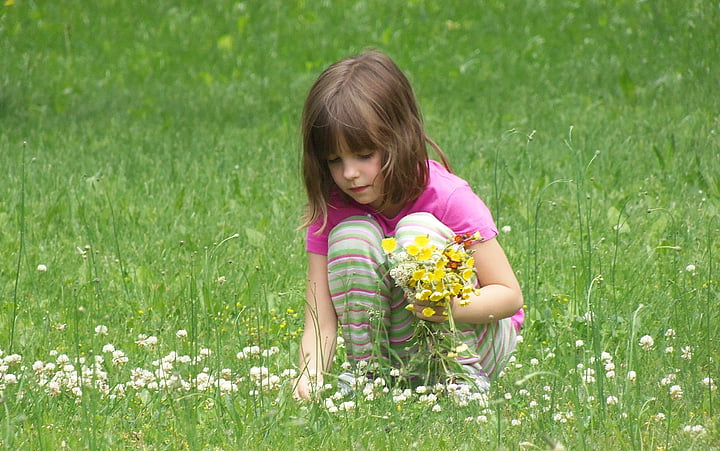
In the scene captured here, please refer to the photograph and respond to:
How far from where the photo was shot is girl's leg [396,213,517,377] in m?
2.71

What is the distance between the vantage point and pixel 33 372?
2.89 meters

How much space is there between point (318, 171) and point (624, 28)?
733cm

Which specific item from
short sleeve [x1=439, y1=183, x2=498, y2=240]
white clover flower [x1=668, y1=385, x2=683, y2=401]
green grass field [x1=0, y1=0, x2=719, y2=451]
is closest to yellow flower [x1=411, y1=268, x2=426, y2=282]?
green grass field [x1=0, y1=0, x2=719, y2=451]

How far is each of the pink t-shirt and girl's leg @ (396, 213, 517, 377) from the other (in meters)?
0.11

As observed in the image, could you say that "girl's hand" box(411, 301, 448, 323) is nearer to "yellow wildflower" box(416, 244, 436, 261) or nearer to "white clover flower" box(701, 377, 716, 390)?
"yellow wildflower" box(416, 244, 436, 261)

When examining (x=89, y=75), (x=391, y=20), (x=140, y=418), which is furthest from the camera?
(x=391, y=20)

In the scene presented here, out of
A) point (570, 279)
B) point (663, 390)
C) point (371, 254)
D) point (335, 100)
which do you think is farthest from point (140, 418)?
point (570, 279)

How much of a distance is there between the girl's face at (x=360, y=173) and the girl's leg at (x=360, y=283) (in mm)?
85

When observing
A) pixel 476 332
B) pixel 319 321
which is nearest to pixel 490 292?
pixel 476 332

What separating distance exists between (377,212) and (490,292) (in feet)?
1.41

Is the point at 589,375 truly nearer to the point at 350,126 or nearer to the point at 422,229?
the point at 422,229

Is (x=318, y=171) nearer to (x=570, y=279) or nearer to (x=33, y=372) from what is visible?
(x=33, y=372)

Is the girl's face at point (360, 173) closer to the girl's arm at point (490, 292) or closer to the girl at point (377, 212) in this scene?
the girl at point (377, 212)

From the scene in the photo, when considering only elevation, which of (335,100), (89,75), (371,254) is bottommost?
(89,75)
